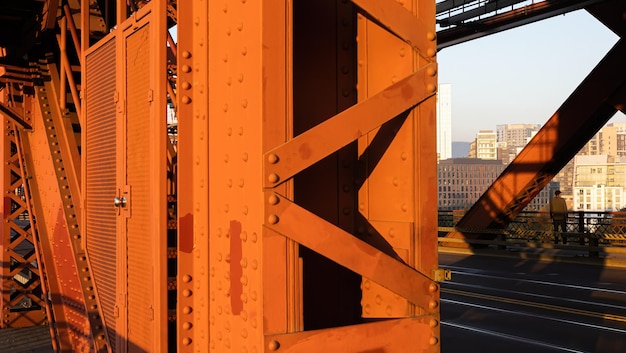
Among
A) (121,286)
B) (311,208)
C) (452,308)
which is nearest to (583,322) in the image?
(452,308)

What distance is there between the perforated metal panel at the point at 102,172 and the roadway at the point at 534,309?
5578mm

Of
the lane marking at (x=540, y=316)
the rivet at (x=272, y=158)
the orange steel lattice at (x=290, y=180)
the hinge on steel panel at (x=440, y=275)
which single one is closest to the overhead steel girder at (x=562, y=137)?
the lane marking at (x=540, y=316)

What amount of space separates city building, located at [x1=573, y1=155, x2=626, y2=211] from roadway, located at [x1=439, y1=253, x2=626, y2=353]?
175 meters

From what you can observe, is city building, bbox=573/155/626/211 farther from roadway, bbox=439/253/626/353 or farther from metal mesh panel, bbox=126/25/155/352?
metal mesh panel, bbox=126/25/155/352

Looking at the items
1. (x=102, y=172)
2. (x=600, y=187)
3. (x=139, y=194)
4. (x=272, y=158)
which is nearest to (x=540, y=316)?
(x=102, y=172)

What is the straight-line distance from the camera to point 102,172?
612cm

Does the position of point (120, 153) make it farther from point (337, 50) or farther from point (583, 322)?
point (583, 322)

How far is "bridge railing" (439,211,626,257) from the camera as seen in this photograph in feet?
70.8

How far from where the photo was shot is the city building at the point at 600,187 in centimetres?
18388

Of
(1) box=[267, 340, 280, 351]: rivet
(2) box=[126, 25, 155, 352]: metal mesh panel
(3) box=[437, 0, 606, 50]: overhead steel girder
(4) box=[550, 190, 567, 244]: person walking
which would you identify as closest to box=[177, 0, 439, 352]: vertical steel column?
(1) box=[267, 340, 280, 351]: rivet

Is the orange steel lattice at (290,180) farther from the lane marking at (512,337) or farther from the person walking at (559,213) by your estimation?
the person walking at (559,213)

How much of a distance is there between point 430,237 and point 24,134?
7.80 metres

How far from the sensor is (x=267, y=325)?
119 inches

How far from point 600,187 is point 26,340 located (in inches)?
7631
